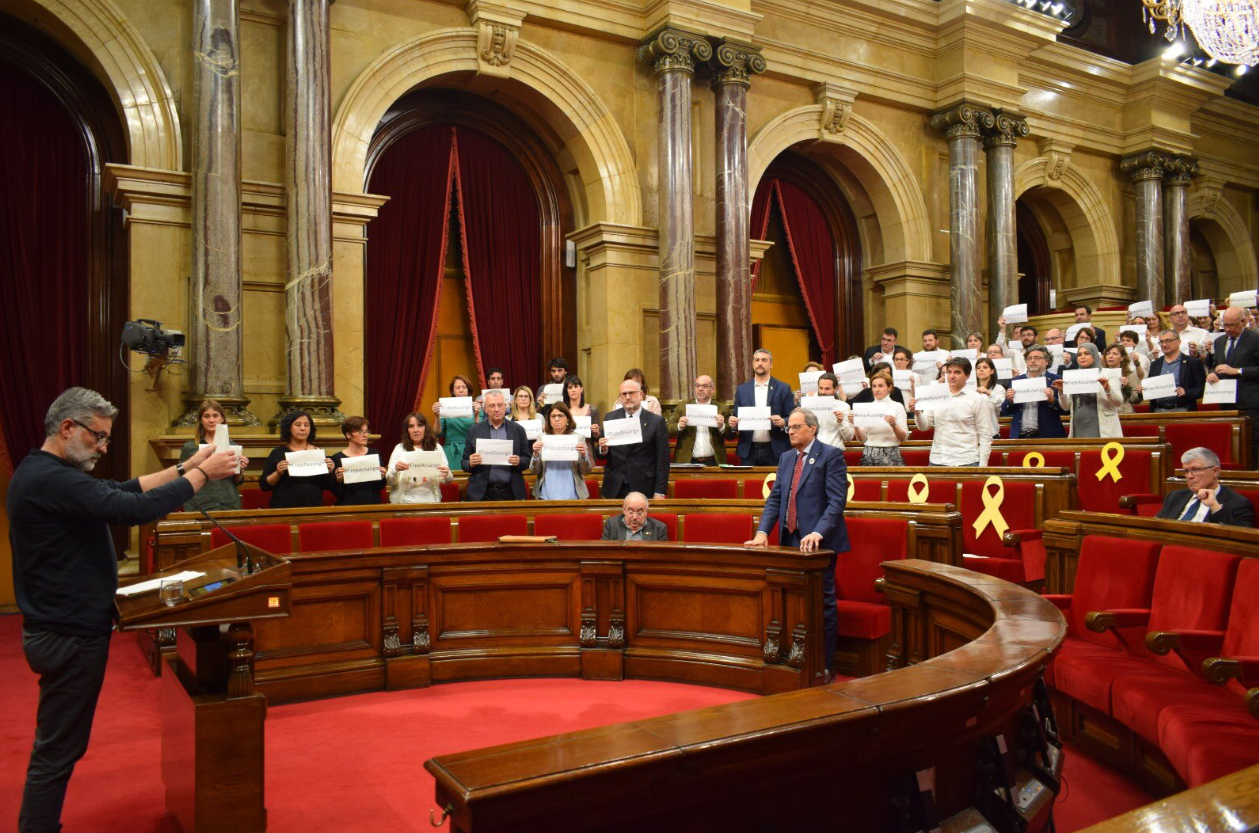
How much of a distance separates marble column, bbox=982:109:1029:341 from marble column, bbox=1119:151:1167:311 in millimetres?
2989

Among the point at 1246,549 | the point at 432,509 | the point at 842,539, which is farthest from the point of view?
the point at 432,509

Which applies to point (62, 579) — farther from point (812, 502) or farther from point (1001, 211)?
point (1001, 211)

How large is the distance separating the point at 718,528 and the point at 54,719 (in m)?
3.78

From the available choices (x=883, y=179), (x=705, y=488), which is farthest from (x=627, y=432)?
(x=883, y=179)

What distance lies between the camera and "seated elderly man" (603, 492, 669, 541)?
18.2 ft

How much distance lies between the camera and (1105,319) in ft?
41.5

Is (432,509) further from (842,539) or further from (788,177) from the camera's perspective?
(788,177)

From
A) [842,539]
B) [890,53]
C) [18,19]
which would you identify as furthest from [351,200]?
[890,53]

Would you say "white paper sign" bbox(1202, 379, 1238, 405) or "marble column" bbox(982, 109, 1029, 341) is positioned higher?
"marble column" bbox(982, 109, 1029, 341)

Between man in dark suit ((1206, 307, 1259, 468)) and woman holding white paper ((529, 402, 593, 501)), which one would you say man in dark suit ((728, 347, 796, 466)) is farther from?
man in dark suit ((1206, 307, 1259, 468))

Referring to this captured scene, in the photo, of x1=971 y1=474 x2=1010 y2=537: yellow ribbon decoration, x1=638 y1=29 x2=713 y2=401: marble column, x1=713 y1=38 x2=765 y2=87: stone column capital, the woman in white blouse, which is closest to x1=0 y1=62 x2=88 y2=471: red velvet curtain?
x1=638 y1=29 x2=713 y2=401: marble column

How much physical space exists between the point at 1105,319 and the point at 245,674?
484 inches

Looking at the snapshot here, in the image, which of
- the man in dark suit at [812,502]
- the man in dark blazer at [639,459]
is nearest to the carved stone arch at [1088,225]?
the man in dark blazer at [639,459]

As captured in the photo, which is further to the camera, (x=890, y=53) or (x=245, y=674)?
(x=890, y=53)
